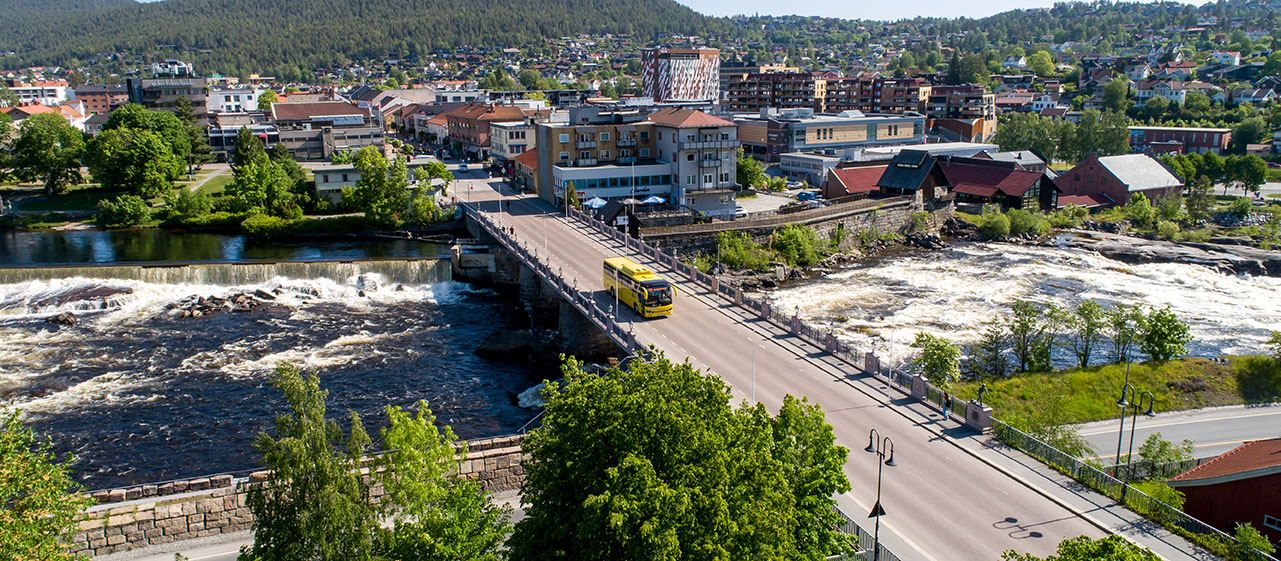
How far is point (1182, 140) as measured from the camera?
386 feet

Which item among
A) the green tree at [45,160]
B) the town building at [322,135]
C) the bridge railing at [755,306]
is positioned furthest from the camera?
the town building at [322,135]

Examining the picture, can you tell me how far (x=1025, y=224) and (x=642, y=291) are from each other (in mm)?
49945

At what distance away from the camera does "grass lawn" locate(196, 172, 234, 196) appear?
276ft

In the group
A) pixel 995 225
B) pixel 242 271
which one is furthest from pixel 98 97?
pixel 995 225

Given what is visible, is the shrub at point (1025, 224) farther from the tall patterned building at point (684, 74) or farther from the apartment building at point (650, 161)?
the tall patterned building at point (684, 74)

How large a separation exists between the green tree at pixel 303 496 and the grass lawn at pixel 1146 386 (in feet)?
82.0

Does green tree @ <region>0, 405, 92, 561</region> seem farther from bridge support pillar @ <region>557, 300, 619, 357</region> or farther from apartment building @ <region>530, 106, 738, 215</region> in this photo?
apartment building @ <region>530, 106, 738, 215</region>

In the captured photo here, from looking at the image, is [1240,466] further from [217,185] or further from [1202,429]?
[217,185]

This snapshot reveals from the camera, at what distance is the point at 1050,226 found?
78.1 m

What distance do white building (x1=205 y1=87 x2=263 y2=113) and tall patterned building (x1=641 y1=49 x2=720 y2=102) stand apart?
82758mm

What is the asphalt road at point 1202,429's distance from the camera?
29.3 meters

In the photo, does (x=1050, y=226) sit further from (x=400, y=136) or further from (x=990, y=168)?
(x=400, y=136)

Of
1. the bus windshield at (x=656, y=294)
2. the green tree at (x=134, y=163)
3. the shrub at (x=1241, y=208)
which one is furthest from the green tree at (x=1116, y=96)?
the green tree at (x=134, y=163)

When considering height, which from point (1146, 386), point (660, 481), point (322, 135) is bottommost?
point (1146, 386)
